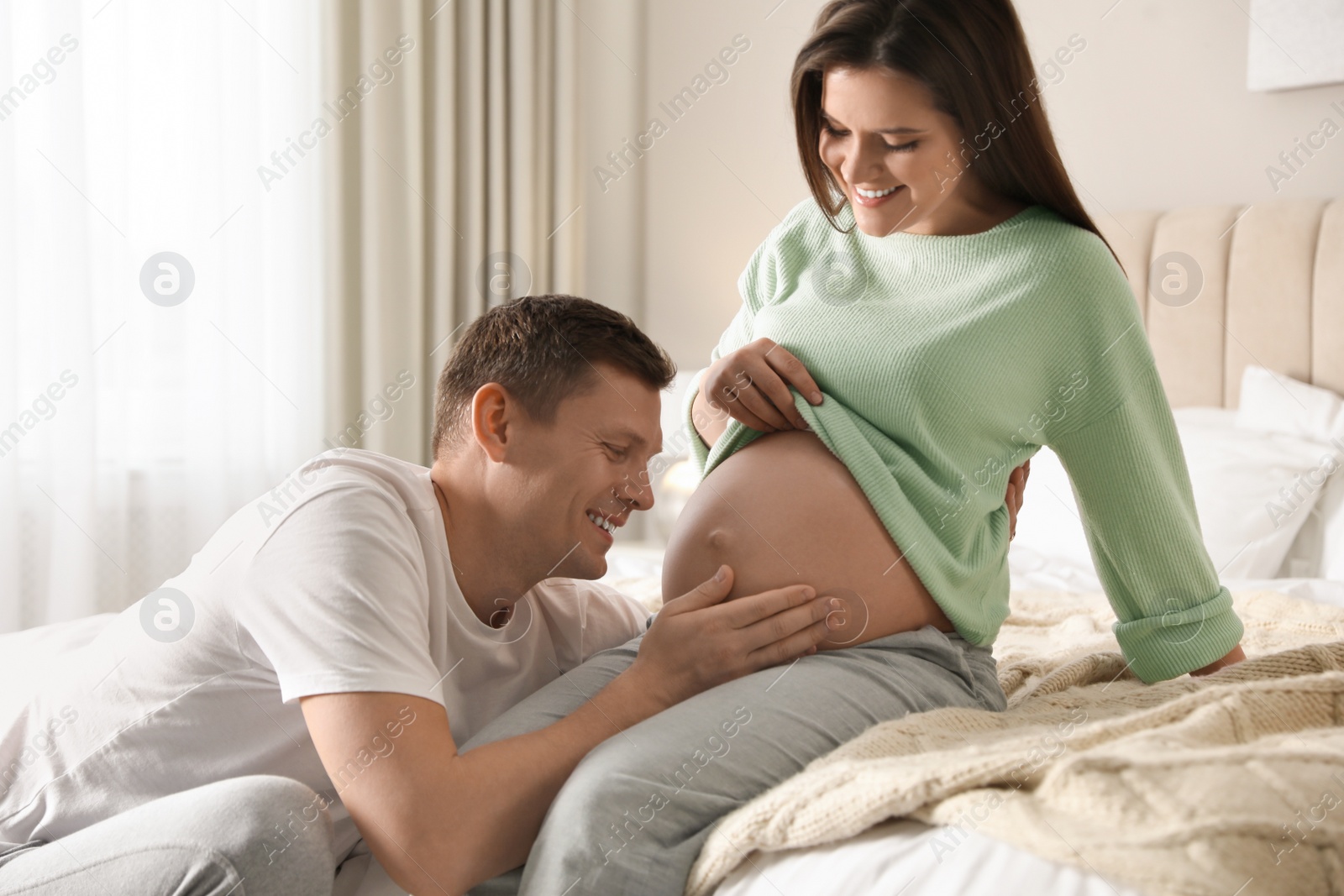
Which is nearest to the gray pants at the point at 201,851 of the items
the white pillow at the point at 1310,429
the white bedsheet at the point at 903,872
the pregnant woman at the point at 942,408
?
the white bedsheet at the point at 903,872

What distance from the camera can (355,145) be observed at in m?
3.13

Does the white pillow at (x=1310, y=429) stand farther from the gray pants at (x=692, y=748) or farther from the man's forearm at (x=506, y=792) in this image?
the man's forearm at (x=506, y=792)

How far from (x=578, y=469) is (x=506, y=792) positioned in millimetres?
343

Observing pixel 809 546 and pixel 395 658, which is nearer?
pixel 395 658

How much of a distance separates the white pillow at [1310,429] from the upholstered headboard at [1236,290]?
0.23ft

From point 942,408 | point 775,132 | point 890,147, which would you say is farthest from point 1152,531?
point 775,132

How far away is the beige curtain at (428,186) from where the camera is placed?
10.1ft

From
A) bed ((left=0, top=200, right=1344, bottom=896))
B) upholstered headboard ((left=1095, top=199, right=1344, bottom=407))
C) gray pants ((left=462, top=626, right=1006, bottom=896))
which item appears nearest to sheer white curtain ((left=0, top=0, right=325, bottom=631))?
bed ((left=0, top=200, right=1344, bottom=896))

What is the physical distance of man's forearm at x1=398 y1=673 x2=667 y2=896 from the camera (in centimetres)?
84

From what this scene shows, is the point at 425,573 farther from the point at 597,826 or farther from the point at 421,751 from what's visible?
the point at 597,826

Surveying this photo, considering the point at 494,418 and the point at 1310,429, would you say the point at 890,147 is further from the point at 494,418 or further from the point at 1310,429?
the point at 1310,429

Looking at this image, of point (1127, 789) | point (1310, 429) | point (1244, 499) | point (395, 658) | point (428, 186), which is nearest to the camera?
point (1127, 789)

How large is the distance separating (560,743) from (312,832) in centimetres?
21

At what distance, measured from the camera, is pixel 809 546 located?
1101 millimetres
